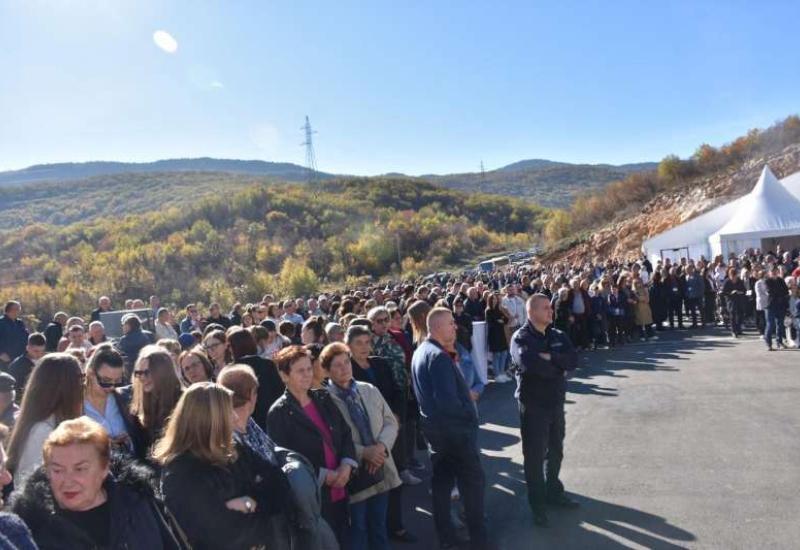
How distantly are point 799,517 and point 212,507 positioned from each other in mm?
4679

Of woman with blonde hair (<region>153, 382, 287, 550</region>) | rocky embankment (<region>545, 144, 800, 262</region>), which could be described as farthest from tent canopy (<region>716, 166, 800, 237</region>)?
woman with blonde hair (<region>153, 382, 287, 550</region>)

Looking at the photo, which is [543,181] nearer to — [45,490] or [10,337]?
[10,337]

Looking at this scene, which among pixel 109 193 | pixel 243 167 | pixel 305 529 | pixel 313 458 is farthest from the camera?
pixel 243 167

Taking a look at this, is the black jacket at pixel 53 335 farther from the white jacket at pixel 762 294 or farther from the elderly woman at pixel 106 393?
the white jacket at pixel 762 294

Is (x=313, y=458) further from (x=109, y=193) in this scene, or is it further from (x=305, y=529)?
(x=109, y=193)

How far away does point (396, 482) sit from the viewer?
15.7ft

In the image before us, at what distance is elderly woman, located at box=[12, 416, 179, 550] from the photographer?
8.38 feet

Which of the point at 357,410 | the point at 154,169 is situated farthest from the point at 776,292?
the point at 154,169

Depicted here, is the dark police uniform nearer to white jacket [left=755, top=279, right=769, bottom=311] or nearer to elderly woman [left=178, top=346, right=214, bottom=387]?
elderly woman [left=178, top=346, right=214, bottom=387]

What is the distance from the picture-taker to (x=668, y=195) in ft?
151

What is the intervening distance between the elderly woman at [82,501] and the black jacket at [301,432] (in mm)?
1490

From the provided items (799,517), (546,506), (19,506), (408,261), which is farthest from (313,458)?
(408,261)

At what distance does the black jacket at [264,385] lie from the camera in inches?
216

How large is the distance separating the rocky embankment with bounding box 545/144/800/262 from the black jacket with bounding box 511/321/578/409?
36450mm
